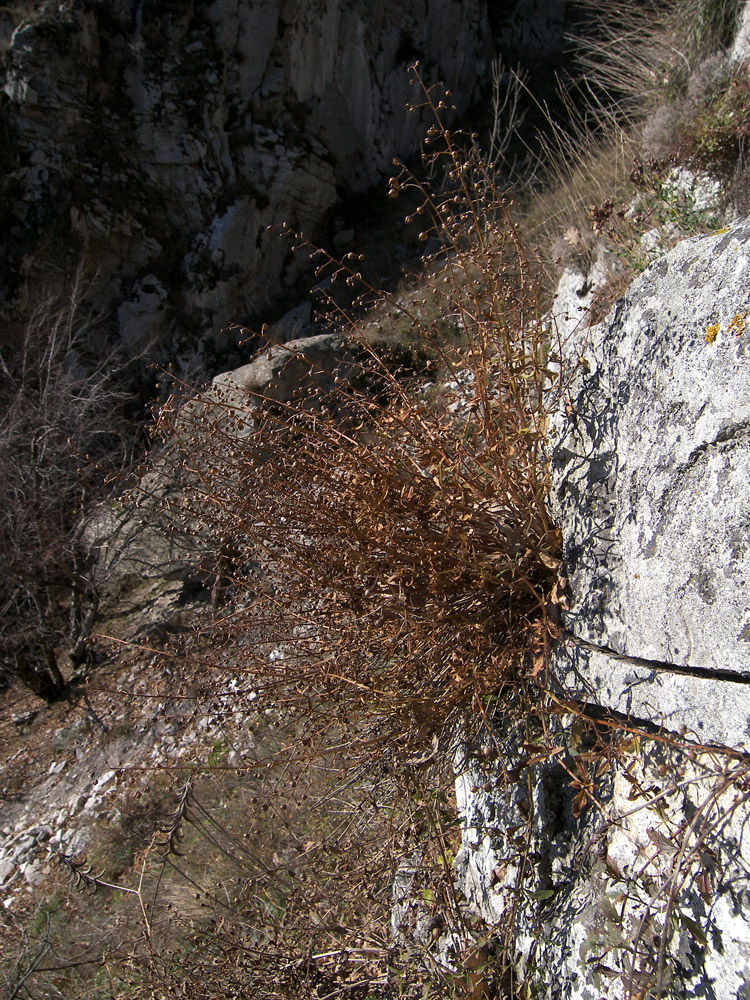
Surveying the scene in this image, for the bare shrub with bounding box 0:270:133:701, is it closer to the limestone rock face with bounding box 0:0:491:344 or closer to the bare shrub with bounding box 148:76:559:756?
the limestone rock face with bounding box 0:0:491:344

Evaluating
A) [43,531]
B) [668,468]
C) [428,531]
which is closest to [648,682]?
[668,468]

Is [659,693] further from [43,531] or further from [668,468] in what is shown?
[43,531]

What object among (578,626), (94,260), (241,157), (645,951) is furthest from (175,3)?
(645,951)

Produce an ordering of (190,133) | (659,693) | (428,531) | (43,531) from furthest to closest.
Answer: (190,133) < (43,531) < (428,531) < (659,693)

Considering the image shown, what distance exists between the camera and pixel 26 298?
23.4ft

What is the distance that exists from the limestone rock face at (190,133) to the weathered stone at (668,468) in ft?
21.5

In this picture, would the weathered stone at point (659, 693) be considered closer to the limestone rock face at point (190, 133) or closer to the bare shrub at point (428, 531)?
the bare shrub at point (428, 531)

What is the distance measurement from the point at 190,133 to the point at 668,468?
316 inches

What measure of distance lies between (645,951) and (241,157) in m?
8.69

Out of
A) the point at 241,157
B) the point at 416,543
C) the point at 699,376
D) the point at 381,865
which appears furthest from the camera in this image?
the point at 241,157

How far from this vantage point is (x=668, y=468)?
161 centimetres

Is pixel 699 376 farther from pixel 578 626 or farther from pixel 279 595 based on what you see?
pixel 279 595

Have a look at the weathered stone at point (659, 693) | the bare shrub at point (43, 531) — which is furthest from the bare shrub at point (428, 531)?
the bare shrub at point (43, 531)

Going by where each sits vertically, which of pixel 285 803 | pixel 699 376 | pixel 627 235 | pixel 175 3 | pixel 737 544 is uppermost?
pixel 175 3
